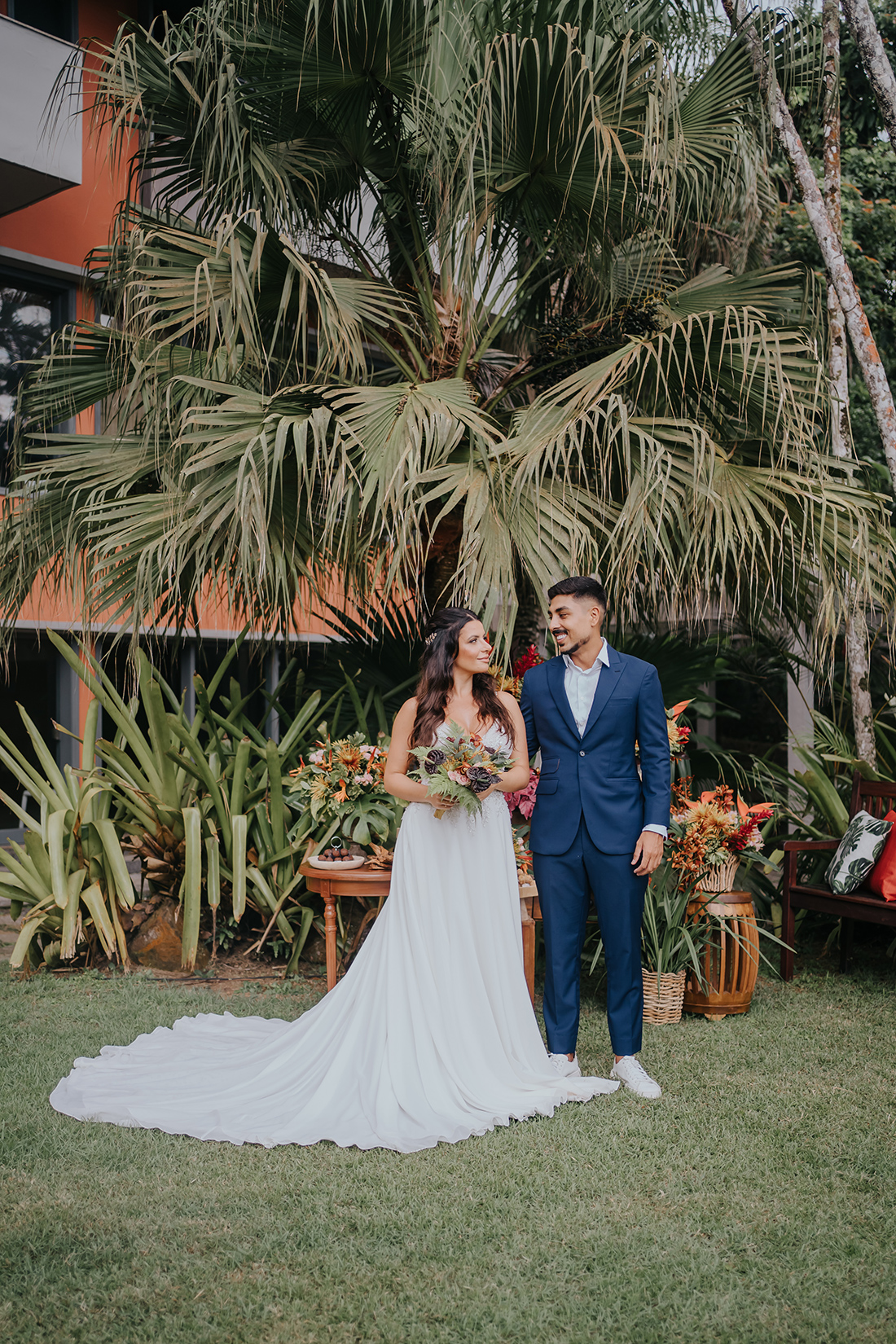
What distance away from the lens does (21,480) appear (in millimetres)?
5531

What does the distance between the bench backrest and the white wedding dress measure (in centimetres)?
269

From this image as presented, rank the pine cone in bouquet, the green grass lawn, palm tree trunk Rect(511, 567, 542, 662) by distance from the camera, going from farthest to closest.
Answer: palm tree trunk Rect(511, 567, 542, 662), the pine cone in bouquet, the green grass lawn

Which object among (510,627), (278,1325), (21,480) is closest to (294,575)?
(510,627)

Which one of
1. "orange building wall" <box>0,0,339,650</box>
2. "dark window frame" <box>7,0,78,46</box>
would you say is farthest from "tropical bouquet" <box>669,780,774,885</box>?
"dark window frame" <box>7,0,78,46</box>

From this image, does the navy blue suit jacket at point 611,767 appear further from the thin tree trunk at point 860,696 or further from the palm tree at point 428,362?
the thin tree trunk at point 860,696

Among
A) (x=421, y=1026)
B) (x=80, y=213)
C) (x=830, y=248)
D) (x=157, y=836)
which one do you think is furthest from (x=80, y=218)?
(x=421, y=1026)

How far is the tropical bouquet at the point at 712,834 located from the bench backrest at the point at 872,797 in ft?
3.72

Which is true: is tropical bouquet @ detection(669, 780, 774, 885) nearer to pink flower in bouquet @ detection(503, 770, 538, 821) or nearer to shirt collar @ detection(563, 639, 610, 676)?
pink flower in bouquet @ detection(503, 770, 538, 821)

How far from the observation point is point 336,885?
496cm

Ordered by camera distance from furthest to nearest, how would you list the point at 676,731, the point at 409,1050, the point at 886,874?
1. the point at 886,874
2. the point at 676,731
3. the point at 409,1050

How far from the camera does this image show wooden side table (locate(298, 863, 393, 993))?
4914mm

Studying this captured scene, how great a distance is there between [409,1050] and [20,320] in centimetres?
821

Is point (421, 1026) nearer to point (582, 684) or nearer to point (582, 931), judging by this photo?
point (582, 931)

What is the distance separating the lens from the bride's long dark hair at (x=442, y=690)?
13.5 ft
